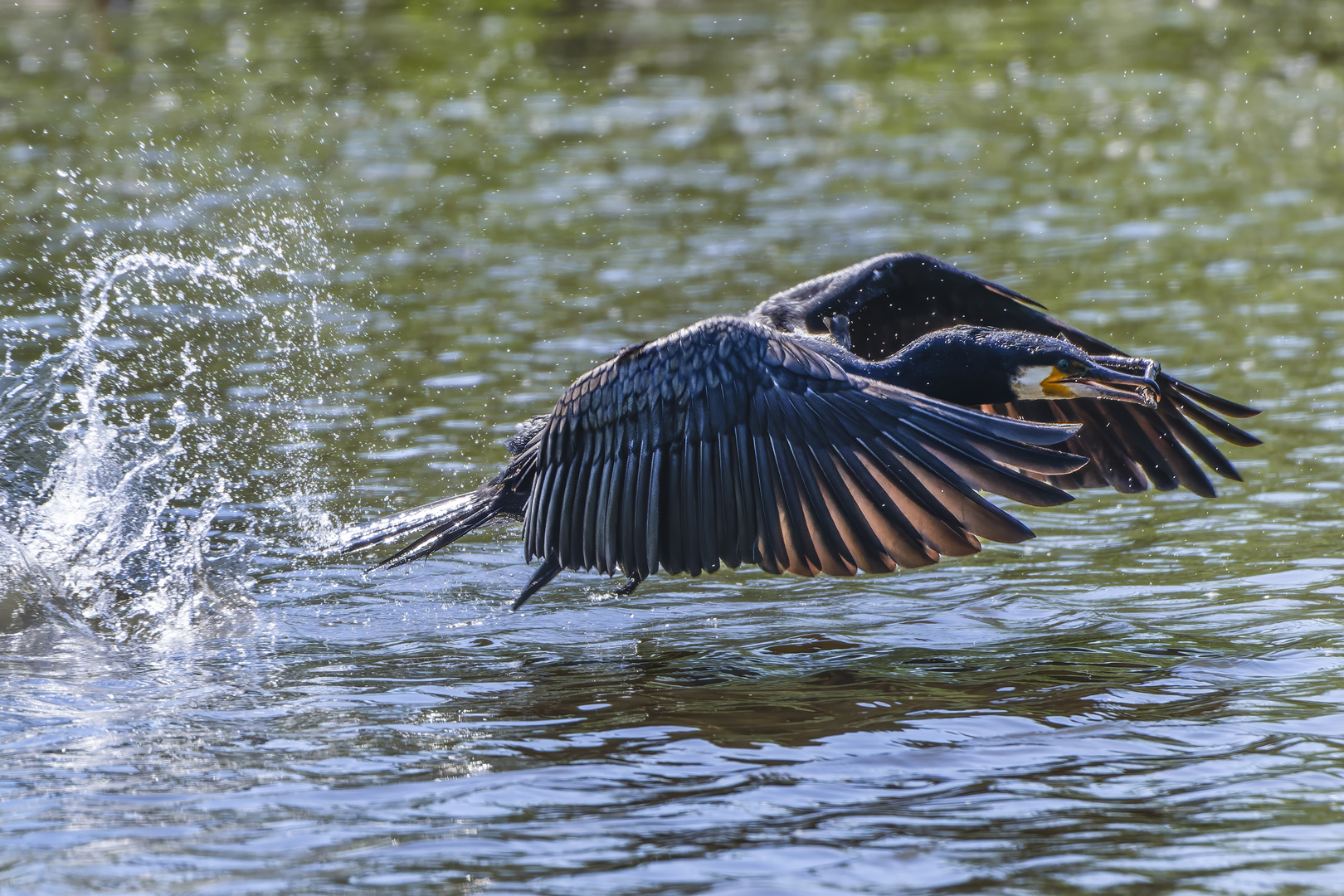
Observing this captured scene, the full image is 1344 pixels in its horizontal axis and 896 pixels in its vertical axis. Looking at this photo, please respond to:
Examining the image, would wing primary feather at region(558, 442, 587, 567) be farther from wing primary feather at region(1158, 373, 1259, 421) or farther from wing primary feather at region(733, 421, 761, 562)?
wing primary feather at region(1158, 373, 1259, 421)

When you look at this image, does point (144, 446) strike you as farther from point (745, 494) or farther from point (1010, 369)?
point (1010, 369)

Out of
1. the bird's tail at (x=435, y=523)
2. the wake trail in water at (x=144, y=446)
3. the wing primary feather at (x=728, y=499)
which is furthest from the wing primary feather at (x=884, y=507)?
the wake trail in water at (x=144, y=446)

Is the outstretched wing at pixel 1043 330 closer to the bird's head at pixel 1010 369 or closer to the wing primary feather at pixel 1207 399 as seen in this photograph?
the wing primary feather at pixel 1207 399

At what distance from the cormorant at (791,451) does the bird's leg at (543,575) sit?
0.01 metres

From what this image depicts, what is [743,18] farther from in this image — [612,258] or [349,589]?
[349,589]

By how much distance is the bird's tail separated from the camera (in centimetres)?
691

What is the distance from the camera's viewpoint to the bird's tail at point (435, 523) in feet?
22.7

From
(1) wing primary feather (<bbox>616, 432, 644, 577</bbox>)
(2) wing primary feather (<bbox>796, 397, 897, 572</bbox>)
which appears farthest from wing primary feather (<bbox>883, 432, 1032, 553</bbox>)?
(1) wing primary feather (<bbox>616, 432, 644, 577</bbox>)

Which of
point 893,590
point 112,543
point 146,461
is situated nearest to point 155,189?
point 146,461

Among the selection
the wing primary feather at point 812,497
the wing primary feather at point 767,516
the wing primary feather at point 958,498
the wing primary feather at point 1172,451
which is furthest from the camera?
the wing primary feather at point 1172,451

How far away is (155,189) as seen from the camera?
48.1 ft

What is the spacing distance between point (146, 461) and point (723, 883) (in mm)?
5152

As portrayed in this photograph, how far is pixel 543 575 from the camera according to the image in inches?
260

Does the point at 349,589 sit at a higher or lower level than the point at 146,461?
lower
